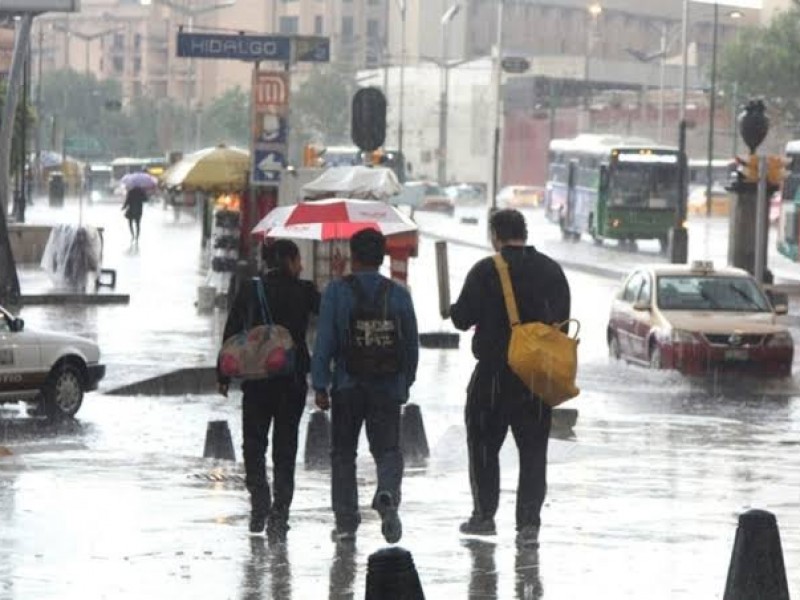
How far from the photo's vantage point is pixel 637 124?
11769 cm

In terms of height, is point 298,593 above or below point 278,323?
below

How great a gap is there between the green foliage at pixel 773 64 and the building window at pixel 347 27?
4400 centimetres

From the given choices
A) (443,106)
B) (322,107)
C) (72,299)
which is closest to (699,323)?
(72,299)

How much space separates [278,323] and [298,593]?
223 cm

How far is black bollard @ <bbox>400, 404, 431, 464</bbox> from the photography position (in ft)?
60.4

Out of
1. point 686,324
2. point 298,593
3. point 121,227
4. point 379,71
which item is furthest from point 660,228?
point 379,71

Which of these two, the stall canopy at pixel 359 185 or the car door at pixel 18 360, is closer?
the car door at pixel 18 360

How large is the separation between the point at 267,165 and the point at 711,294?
7.51 m

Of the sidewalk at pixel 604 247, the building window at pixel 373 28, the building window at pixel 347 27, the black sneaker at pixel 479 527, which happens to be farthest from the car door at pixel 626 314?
the building window at pixel 373 28

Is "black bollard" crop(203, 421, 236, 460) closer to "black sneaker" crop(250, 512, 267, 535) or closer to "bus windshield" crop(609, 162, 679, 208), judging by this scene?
"black sneaker" crop(250, 512, 267, 535)

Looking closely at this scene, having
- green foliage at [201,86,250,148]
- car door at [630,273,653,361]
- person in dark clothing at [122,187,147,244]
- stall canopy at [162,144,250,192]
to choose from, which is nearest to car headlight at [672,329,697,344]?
car door at [630,273,653,361]

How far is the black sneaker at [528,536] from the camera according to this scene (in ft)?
41.4

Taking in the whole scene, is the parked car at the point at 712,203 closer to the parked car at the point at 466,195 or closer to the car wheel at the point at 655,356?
the parked car at the point at 466,195

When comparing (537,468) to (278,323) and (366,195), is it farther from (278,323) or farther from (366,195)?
(366,195)
